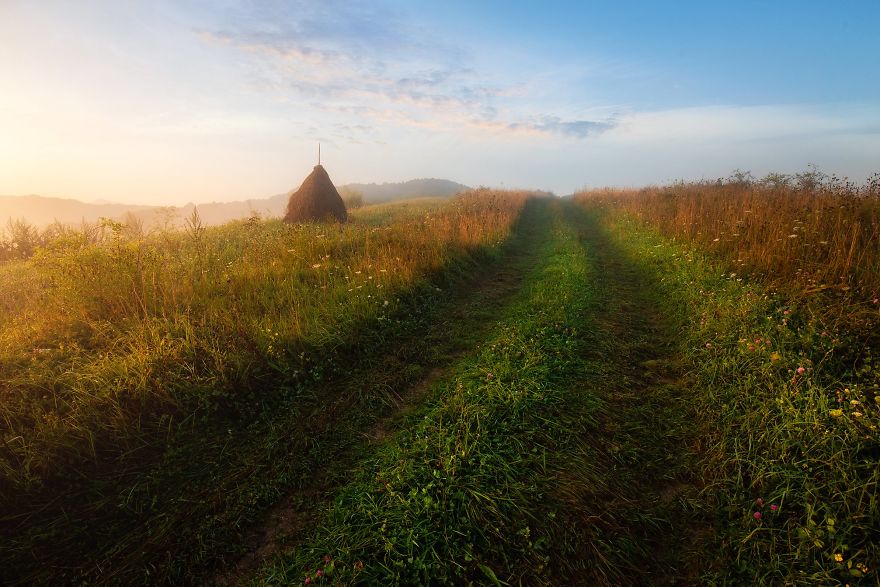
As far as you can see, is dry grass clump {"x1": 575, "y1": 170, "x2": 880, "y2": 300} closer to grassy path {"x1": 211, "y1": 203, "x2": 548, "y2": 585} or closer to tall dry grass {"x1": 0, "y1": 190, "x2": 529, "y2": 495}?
grassy path {"x1": 211, "y1": 203, "x2": 548, "y2": 585}

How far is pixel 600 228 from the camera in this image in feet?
52.6

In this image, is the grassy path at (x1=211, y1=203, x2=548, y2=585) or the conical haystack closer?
the grassy path at (x1=211, y1=203, x2=548, y2=585)

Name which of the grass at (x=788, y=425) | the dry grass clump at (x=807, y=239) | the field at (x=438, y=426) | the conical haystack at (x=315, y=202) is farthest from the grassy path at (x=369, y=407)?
the conical haystack at (x=315, y=202)

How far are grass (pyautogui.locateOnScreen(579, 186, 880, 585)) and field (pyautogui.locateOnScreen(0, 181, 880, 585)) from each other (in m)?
0.02

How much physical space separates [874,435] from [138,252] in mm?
8573

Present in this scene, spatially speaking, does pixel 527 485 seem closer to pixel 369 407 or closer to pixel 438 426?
pixel 438 426

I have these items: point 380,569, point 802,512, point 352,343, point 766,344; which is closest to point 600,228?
point 766,344

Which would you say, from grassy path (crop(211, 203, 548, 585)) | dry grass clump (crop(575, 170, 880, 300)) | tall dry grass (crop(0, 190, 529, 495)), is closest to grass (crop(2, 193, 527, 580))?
tall dry grass (crop(0, 190, 529, 495))

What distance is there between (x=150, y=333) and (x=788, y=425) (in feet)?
22.1

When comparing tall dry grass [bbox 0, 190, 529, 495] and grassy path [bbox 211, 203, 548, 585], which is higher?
tall dry grass [bbox 0, 190, 529, 495]

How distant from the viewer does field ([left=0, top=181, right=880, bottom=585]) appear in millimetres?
2617

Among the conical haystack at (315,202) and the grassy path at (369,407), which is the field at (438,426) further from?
the conical haystack at (315,202)

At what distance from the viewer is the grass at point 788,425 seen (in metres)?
2.45

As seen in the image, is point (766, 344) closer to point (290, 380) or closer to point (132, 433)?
point (290, 380)
